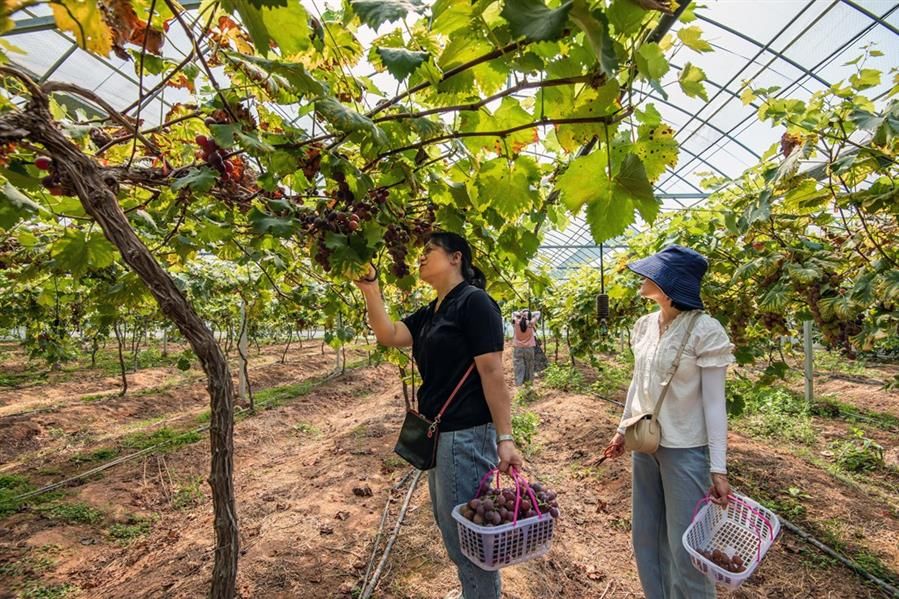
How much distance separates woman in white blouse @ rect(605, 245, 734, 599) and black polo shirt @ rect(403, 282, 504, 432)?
86 cm

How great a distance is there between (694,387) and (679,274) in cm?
54

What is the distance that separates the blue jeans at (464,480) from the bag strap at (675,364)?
2.71 feet

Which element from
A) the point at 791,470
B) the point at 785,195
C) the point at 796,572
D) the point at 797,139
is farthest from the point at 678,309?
the point at 791,470

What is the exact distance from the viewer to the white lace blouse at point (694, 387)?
202cm

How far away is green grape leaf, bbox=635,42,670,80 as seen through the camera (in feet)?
2.90

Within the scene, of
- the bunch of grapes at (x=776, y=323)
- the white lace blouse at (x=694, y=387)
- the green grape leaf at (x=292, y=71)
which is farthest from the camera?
the bunch of grapes at (x=776, y=323)

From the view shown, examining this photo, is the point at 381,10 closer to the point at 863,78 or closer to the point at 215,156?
the point at 215,156

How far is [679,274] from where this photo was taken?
7.16ft

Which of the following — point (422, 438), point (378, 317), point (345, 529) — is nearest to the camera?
point (422, 438)

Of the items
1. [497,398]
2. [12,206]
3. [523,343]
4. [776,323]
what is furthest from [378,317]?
[523,343]

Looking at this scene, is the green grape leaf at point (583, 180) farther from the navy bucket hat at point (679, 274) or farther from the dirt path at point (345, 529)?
the dirt path at point (345, 529)

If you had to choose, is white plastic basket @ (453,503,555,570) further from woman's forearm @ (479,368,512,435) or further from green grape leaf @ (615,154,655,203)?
green grape leaf @ (615,154,655,203)

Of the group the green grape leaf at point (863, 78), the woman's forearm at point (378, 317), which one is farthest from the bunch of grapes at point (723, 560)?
the green grape leaf at point (863, 78)

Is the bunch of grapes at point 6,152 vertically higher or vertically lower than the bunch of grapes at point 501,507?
higher
